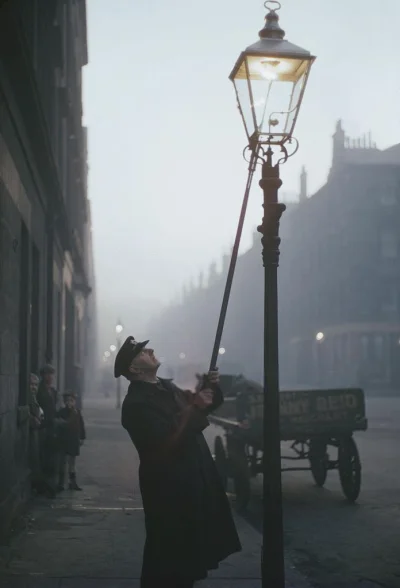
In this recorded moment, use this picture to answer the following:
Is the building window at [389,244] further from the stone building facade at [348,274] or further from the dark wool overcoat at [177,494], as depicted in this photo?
the dark wool overcoat at [177,494]

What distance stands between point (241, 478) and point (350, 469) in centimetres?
161

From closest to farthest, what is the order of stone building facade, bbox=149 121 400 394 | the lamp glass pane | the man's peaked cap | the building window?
the man's peaked cap
the lamp glass pane
stone building facade, bbox=149 121 400 394
the building window

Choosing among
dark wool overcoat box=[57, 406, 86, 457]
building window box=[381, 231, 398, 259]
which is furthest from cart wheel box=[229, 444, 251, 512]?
building window box=[381, 231, 398, 259]

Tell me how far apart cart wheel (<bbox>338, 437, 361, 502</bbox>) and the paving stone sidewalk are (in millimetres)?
1961

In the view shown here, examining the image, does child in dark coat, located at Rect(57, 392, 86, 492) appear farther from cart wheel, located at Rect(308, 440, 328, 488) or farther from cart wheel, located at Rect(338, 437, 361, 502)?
cart wheel, located at Rect(338, 437, 361, 502)

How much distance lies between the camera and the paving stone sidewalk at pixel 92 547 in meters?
6.78

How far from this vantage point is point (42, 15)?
13.5 metres

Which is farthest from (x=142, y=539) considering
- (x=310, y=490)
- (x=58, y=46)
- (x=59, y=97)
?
(x=59, y=97)

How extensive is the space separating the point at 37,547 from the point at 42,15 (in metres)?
9.04

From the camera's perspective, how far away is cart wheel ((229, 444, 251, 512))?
10516 millimetres

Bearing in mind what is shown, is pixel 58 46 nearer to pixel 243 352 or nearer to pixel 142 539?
pixel 142 539

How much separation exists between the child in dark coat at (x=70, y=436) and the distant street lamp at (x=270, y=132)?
6754 mm

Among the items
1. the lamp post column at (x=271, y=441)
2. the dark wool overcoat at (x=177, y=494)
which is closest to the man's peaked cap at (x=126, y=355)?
the dark wool overcoat at (x=177, y=494)

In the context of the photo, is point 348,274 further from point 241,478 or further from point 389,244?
point 241,478
